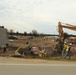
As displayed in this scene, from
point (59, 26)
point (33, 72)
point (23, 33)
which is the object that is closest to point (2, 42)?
point (59, 26)

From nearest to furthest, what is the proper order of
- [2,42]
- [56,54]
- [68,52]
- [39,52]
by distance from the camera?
[68,52], [39,52], [56,54], [2,42]

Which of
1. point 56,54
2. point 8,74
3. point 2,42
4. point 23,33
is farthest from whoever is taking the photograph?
point 23,33

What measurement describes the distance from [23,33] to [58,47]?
4529 cm

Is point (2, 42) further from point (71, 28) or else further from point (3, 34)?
point (71, 28)

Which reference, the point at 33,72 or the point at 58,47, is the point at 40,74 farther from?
the point at 58,47

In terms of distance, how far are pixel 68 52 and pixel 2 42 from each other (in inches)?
532

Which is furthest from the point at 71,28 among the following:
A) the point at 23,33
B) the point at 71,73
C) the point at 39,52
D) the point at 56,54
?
the point at 23,33

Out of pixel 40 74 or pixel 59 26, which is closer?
pixel 40 74

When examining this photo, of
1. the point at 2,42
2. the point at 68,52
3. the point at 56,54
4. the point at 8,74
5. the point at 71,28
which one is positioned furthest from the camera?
the point at 2,42

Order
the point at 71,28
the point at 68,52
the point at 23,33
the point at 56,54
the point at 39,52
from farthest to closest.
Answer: the point at 23,33, the point at 71,28, the point at 56,54, the point at 39,52, the point at 68,52

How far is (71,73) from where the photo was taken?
12.7 meters

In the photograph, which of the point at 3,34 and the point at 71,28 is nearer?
the point at 71,28

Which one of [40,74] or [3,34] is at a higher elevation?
[3,34]

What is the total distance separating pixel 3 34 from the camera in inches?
1553
